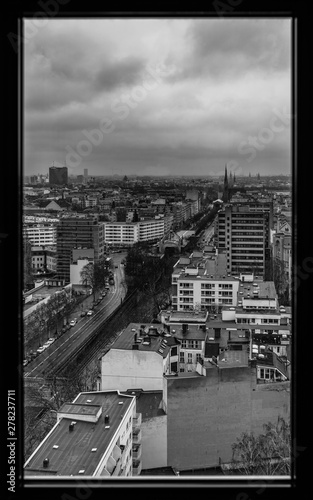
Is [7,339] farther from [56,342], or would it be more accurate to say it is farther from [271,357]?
[56,342]

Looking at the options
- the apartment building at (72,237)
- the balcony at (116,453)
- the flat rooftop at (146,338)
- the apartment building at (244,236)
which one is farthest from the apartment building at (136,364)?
the balcony at (116,453)

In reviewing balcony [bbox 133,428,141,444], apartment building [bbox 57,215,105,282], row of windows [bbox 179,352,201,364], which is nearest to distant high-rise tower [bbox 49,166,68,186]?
apartment building [bbox 57,215,105,282]

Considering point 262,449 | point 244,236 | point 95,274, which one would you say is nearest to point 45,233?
point 95,274

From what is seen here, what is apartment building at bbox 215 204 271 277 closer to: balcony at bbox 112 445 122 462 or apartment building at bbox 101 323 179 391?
apartment building at bbox 101 323 179 391

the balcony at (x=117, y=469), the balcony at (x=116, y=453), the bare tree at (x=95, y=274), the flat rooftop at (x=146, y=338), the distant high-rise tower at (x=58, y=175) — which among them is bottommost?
the balcony at (x=116, y=453)

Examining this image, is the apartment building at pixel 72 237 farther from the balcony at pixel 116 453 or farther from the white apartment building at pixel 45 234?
the balcony at pixel 116 453
